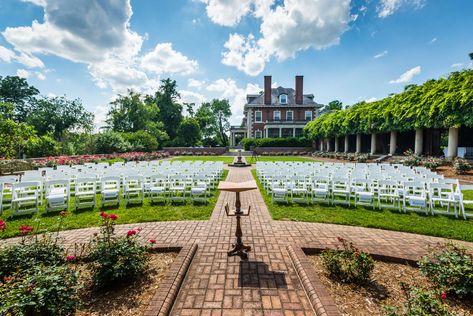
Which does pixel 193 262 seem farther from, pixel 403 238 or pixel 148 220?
pixel 403 238

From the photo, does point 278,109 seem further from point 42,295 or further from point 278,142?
point 42,295

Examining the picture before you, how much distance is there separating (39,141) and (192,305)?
29.6 m

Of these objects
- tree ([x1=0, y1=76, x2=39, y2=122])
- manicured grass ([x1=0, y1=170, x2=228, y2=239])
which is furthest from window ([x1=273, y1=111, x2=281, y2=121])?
tree ([x1=0, y1=76, x2=39, y2=122])

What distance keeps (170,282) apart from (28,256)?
7.38 feet

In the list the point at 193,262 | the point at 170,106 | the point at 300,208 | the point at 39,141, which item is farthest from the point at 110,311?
the point at 170,106

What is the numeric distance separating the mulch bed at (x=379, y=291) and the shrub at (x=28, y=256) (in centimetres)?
425

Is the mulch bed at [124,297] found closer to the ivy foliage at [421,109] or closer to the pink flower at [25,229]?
the pink flower at [25,229]

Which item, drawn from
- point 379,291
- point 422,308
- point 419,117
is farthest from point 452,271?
point 419,117

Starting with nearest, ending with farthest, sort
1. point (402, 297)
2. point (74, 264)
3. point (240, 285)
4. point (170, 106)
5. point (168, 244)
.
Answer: point (402, 297) < point (240, 285) < point (74, 264) < point (168, 244) < point (170, 106)

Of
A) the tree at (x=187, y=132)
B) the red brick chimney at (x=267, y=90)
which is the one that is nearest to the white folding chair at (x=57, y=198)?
the tree at (x=187, y=132)

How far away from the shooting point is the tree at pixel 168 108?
50156mm

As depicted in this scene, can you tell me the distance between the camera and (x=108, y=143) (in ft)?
97.9

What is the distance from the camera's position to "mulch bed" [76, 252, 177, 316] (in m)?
2.89

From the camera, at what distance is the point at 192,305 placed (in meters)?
3.05
